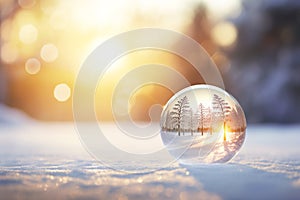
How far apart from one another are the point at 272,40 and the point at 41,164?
9.19 m

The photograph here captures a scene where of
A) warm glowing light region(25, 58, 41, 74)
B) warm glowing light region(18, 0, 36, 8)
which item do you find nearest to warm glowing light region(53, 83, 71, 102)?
warm glowing light region(25, 58, 41, 74)

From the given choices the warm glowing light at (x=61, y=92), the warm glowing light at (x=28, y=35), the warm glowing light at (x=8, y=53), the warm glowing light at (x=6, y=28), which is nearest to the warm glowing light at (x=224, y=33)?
the warm glowing light at (x=61, y=92)

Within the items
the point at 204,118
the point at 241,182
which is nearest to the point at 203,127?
the point at 204,118

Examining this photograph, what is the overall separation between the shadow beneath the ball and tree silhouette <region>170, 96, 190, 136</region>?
0.24 metres

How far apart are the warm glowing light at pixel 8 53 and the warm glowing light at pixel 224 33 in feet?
21.7

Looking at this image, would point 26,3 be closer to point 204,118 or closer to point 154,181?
point 204,118

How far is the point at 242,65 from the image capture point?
10.6m

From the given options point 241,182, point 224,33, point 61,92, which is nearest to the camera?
point 241,182

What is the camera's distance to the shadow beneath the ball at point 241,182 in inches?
57.0

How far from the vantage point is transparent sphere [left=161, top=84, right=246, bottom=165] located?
2053 mm

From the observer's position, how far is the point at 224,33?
11.1 meters

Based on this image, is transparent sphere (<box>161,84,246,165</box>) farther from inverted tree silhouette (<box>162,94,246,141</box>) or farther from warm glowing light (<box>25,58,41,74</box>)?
warm glowing light (<box>25,58,41,74</box>)

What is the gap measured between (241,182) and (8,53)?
40.9ft

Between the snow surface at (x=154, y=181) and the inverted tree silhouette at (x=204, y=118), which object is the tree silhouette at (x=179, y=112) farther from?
the snow surface at (x=154, y=181)
